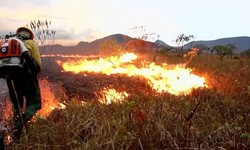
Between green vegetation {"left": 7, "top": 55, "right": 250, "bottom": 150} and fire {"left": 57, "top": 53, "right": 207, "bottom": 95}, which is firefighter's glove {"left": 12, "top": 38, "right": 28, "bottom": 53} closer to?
green vegetation {"left": 7, "top": 55, "right": 250, "bottom": 150}

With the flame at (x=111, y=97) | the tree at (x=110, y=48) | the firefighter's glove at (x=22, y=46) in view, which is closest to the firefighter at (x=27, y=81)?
the firefighter's glove at (x=22, y=46)

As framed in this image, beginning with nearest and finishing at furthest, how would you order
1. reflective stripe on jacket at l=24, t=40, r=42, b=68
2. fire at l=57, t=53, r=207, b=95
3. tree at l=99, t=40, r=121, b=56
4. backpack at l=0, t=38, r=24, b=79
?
backpack at l=0, t=38, r=24, b=79 < reflective stripe on jacket at l=24, t=40, r=42, b=68 < fire at l=57, t=53, r=207, b=95 < tree at l=99, t=40, r=121, b=56

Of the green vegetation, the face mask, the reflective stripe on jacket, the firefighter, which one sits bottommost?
the green vegetation

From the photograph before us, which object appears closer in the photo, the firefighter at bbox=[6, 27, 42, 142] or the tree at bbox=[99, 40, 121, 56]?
the firefighter at bbox=[6, 27, 42, 142]

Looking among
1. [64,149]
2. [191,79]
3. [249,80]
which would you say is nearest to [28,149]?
[64,149]

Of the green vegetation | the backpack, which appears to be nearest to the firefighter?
the backpack

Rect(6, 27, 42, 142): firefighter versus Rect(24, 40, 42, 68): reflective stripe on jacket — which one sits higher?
Rect(24, 40, 42, 68): reflective stripe on jacket

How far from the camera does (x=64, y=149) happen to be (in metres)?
5.84

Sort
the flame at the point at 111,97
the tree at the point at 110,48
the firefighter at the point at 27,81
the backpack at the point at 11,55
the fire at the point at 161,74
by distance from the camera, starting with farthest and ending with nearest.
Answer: the tree at the point at 110,48
the fire at the point at 161,74
the flame at the point at 111,97
the firefighter at the point at 27,81
the backpack at the point at 11,55

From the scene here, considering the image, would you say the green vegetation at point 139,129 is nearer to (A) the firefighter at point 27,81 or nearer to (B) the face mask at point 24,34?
(A) the firefighter at point 27,81

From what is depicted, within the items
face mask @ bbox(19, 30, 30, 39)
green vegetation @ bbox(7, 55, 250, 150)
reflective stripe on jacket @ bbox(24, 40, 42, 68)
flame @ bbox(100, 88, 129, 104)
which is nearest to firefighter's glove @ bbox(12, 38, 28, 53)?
reflective stripe on jacket @ bbox(24, 40, 42, 68)

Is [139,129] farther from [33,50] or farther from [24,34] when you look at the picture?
[24,34]

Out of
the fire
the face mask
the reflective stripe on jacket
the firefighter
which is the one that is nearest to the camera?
the firefighter

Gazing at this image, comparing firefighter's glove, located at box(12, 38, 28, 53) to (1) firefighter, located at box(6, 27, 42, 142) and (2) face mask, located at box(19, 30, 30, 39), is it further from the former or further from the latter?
(2) face mask, located at box(19, 30, 30, 39)
